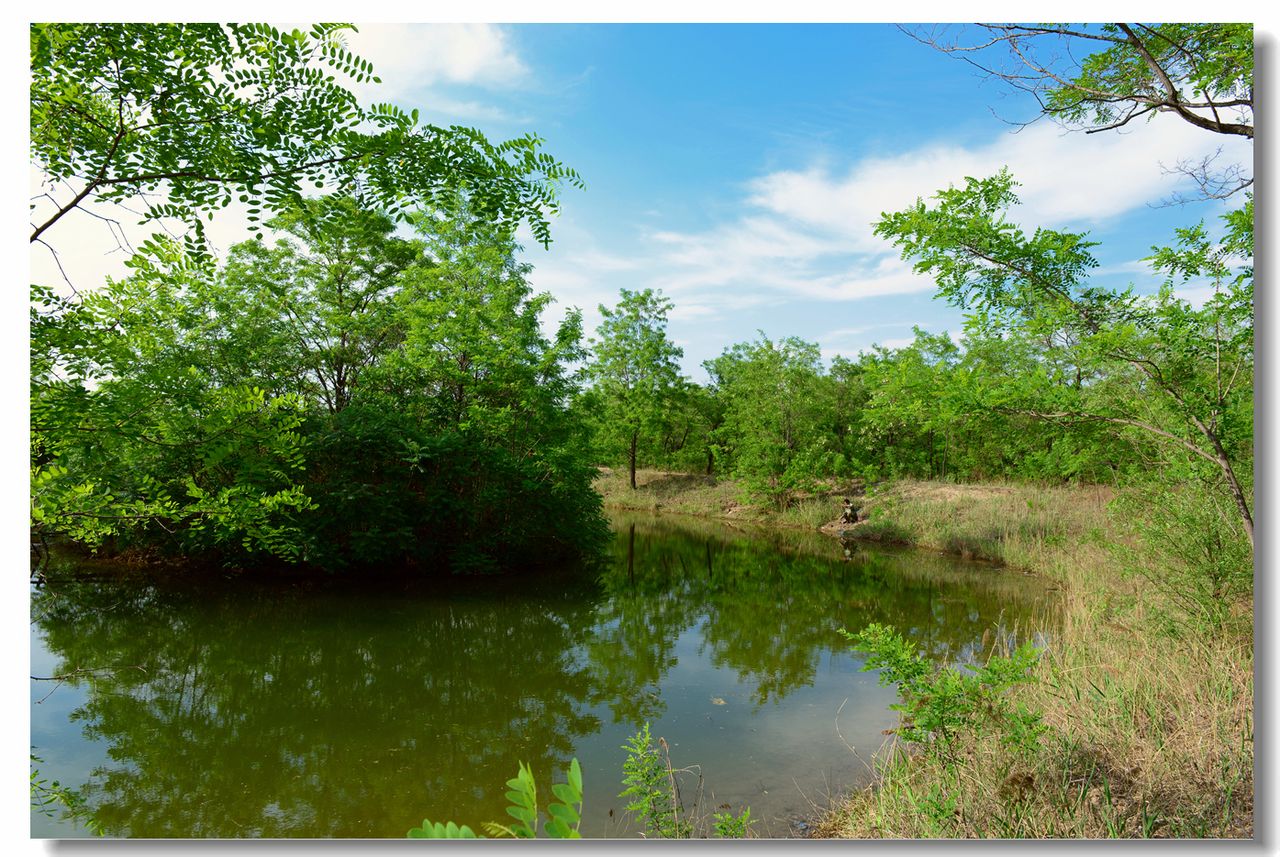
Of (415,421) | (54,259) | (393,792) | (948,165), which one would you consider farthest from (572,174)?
(415,421)

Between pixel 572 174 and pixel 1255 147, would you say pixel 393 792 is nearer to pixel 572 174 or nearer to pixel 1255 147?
pixel 572 174

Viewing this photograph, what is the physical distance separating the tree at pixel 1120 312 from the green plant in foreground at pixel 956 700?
169 centimetres

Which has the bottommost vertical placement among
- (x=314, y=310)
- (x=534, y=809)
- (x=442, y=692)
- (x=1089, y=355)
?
(x=442, y=692)

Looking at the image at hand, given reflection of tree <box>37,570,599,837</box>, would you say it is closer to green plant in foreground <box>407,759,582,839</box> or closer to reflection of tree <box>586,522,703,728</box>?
reflection of tree <box>586,522,703,728</box>

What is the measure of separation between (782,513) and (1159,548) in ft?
44.7

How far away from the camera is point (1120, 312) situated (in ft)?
Result: 13.9

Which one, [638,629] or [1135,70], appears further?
[638,629]

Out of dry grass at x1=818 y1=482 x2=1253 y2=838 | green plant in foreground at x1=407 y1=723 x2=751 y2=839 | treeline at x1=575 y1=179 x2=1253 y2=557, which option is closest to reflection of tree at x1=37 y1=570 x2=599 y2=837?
green plant in foreground at x1=407 y1=723 x2=751 y2=839

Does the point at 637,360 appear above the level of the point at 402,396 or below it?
above

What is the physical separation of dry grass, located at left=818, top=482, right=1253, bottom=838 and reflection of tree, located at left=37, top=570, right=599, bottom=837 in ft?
8.00

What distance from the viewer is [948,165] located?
440 cm

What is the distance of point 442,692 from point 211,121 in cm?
502

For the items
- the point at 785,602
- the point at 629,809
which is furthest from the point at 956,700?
the point at 785,602

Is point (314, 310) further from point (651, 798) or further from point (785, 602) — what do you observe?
point (651, 798)
